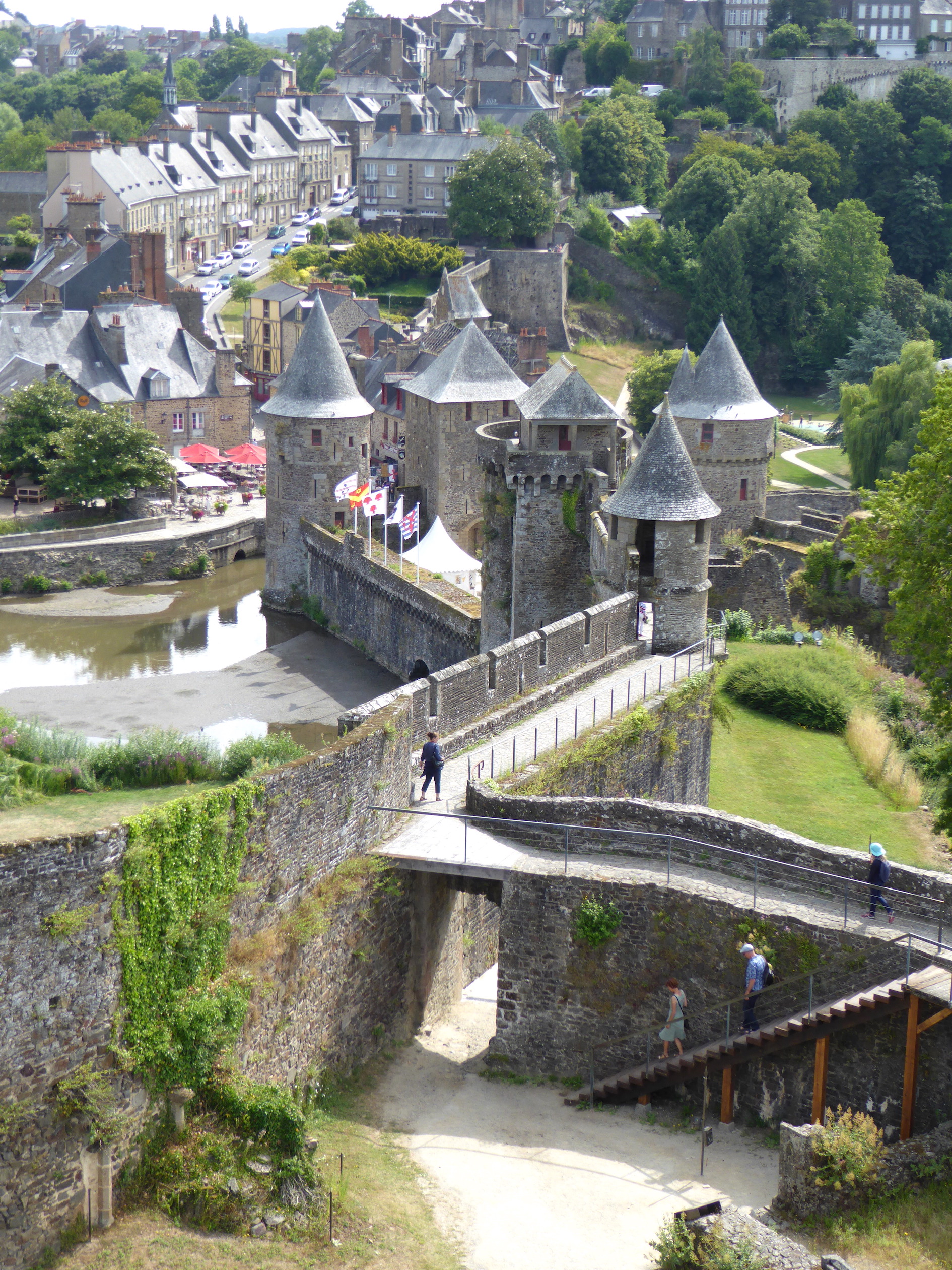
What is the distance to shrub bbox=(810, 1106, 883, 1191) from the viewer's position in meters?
14.9

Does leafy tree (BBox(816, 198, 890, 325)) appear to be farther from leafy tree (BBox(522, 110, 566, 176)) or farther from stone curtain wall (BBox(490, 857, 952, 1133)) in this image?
stone curtain wall (BBox(490, 857, 952, 1133))

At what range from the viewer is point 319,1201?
587 inches

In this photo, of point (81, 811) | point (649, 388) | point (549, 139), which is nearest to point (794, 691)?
point (81, 811)

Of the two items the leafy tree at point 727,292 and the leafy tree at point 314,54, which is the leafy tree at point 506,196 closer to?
the leafy tree at point 727,292

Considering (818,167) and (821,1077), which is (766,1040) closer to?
(821,1077)

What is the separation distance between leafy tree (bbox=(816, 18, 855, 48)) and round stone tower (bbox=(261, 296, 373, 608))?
7534 cm

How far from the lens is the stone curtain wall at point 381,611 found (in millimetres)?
36750

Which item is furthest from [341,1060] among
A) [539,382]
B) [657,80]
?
[657,80]

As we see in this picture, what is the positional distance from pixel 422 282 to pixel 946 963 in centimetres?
6712

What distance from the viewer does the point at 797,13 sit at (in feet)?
A: 374

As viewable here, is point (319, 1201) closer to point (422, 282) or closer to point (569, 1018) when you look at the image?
point (569, 1018)

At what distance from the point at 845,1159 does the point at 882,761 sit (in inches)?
561

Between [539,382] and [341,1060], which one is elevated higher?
[539,382]

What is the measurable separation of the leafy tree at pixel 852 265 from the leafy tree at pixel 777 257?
2.44 feet
